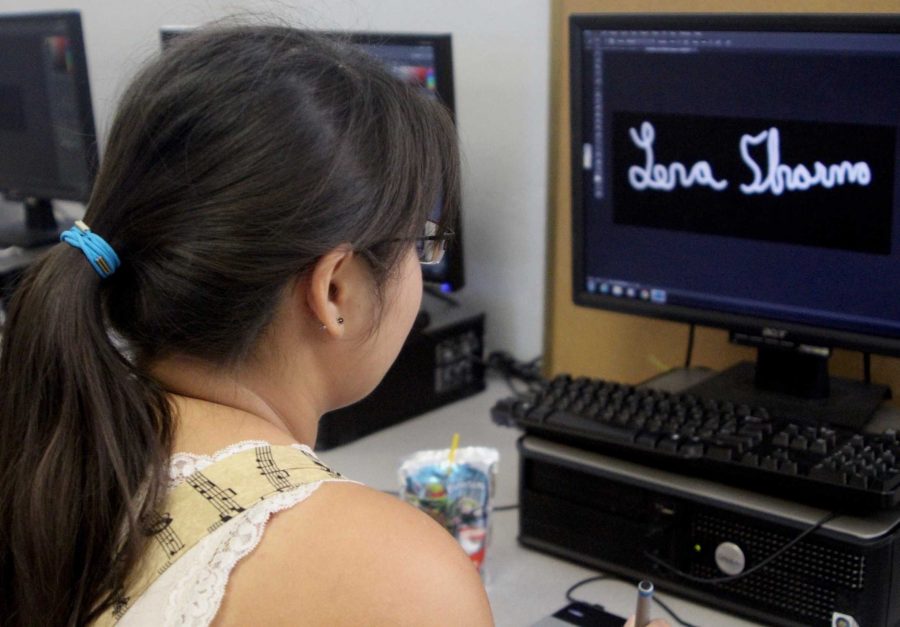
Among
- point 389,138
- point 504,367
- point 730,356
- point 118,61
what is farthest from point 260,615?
point 118,61

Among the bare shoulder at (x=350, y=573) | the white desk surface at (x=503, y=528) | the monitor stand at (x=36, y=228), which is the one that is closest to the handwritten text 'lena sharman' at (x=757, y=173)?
the white desk surface at (x=503, y=528)

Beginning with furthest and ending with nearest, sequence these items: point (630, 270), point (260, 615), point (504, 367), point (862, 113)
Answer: point (504, 367) < point (630, 270) < point (862, 113) < point (260, 615)

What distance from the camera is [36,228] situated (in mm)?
2121

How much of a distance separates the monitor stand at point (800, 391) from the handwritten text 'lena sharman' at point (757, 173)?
192 millimetres

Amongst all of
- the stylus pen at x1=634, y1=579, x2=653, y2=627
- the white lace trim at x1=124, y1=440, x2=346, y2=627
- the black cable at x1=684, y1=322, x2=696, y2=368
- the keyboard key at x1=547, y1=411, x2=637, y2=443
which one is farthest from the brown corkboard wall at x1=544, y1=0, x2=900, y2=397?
the white lace trim at x1=124, y1=440, x2=346, y2=627

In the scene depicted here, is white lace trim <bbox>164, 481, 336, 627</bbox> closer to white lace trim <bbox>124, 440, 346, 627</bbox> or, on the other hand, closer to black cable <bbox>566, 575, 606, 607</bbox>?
white lace trim <bbox>124, 440, 346, 627</bbox>

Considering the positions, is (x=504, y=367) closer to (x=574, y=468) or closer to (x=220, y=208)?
(x=574, y=468)

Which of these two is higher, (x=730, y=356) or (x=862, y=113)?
(x=862, y=113)

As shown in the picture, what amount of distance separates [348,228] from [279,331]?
3.7 inches

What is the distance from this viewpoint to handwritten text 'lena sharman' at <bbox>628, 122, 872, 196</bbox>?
112cm

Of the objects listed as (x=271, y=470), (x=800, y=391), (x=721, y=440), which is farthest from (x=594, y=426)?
(x=271, y=470)

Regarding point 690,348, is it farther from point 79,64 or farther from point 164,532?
point 79,64

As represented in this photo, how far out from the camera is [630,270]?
130cm

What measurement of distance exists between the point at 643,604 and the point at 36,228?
163cm
